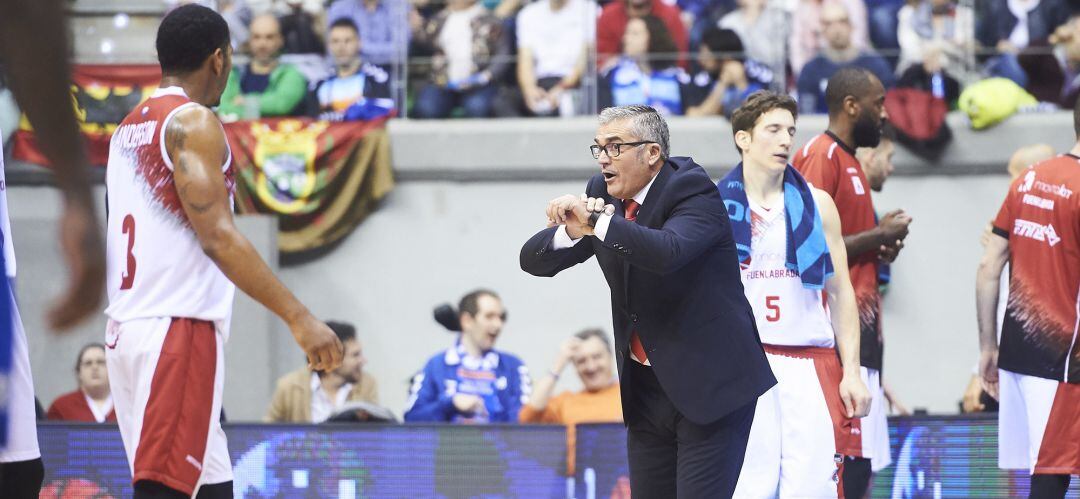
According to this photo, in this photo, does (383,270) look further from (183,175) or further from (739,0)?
(183,175)

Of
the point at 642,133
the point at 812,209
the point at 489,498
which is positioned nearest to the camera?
the point at 642,133

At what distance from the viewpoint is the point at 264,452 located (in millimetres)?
8297

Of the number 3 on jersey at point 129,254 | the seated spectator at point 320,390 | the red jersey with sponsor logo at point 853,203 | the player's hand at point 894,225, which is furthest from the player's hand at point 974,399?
the number 3 on jersey at point 129,254

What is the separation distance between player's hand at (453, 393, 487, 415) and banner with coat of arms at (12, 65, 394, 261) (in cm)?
330


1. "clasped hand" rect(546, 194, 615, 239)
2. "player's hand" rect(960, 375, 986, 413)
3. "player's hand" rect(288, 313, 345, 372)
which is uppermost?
"clasped hand" rect(546, 194, 615, 239)

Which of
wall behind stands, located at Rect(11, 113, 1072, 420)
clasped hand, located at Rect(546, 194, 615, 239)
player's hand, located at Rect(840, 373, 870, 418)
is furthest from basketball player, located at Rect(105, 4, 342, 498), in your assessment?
wall behind stands, located at Rect(11, 113, 1072, 420)

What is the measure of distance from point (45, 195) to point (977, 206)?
308 inches

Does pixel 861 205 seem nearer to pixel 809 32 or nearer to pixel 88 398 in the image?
pixel 809 32

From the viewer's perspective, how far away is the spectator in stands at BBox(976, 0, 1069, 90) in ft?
40.0

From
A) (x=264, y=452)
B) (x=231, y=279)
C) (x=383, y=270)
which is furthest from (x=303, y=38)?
(x=231, y=279)

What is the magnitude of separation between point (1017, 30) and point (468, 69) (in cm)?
485

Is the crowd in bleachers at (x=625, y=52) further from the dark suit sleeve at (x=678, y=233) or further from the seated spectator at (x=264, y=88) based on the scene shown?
the dark suit sleeve at (x=678, y=233)

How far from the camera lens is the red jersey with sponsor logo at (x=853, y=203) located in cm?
720

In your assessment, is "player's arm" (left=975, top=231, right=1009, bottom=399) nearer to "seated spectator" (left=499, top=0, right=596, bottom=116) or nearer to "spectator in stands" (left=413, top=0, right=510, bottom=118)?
"seated spectator" (left=499, top=0, right=596, bottom=116)
